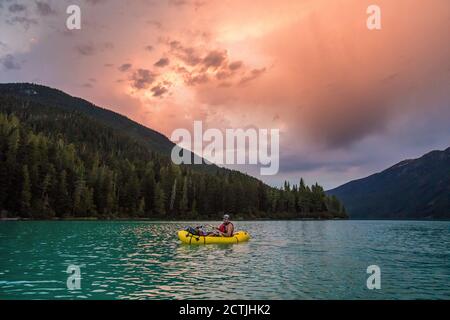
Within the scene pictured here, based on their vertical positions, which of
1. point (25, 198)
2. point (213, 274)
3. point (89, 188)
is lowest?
point (213, 274)

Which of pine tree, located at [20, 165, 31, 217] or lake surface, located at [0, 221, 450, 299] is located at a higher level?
pine tree, located at [20, 165, 31, 217]

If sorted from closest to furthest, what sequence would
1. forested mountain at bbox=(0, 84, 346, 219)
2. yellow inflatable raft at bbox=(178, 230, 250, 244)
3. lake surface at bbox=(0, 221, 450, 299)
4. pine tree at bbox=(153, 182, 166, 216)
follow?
lake surface at bbox=(0, 221, 450, 299)
yellow inflatable raft at bbox=(178, 230, 250, 244)
forested mountain at bbox=(0, 84, 346, 219)
pine tree at bbox=(153, 182, 166, 216)

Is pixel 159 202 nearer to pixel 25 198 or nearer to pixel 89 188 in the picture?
→ pixel 89 188

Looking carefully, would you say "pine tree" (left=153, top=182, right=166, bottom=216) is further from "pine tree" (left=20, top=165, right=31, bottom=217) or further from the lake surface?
the lake surface

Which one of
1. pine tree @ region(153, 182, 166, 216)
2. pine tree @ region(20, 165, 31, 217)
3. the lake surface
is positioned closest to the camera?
the lake surface

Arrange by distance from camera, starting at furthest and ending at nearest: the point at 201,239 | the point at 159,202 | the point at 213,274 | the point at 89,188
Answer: the point at 159,202, the point at 89,188, the point at 201,239, the point at 213,274

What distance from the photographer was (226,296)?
19156mm

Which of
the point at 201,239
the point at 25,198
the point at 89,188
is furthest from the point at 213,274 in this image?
the point at 89,188

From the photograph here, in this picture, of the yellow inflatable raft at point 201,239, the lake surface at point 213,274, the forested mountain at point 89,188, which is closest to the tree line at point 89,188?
the forested mountain at point 89,188

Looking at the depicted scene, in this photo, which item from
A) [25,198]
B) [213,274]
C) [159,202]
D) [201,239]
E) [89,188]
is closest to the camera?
[213,274]

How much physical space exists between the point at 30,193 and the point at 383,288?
118 metres

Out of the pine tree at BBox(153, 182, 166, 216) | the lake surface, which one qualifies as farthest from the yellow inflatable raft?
the pine tree at BBox(153, 182, 166, 216)

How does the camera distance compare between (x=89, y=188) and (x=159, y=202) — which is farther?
(x=159, y=202)

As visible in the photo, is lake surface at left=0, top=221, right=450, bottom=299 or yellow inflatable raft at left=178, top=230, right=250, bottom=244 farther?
yellow inflatable raft at left=178, top=230, right=250, bottom=244
